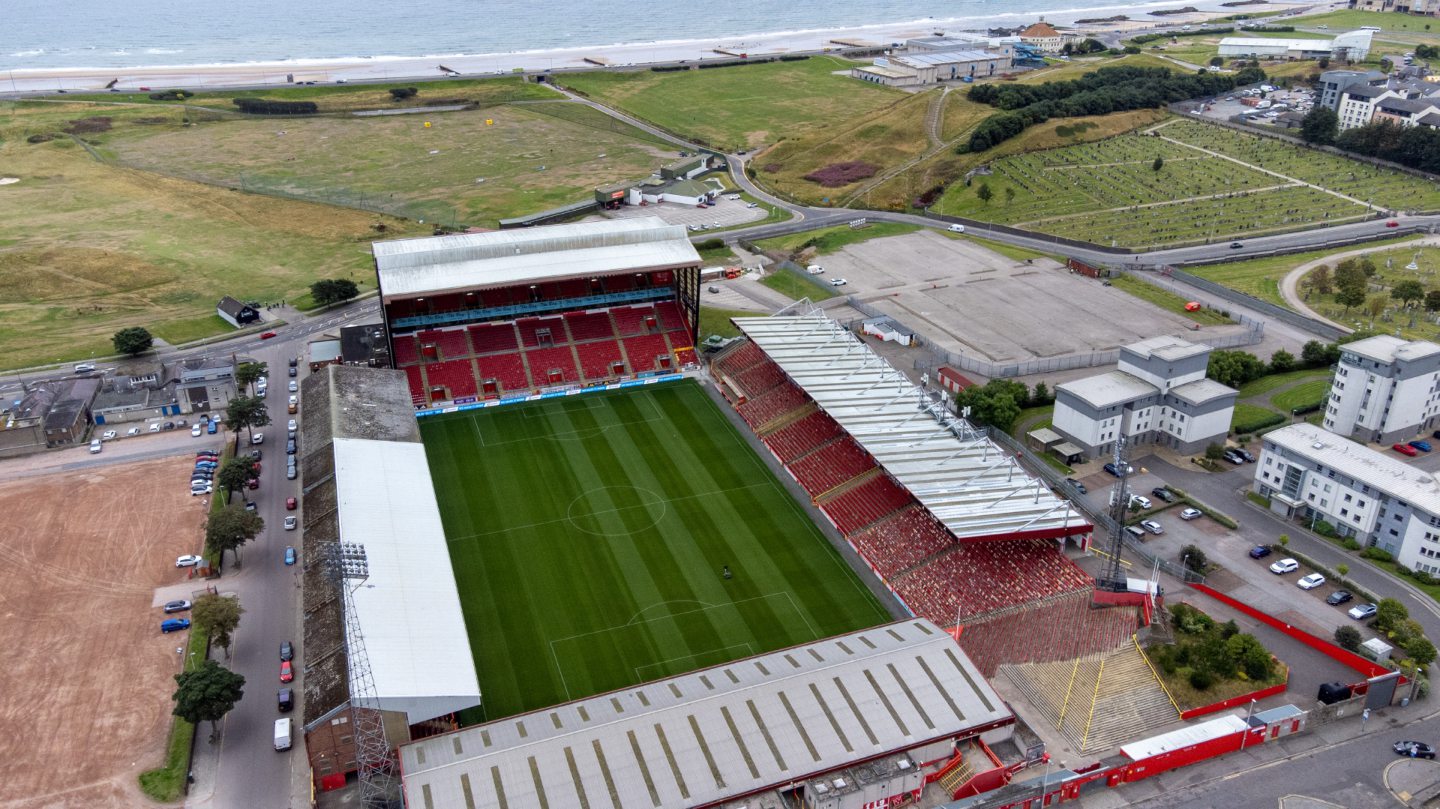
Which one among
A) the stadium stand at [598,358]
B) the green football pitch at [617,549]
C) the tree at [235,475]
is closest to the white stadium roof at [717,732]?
the green football pitch at [617,549]

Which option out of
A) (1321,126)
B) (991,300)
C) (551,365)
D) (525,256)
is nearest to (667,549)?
(551,365)

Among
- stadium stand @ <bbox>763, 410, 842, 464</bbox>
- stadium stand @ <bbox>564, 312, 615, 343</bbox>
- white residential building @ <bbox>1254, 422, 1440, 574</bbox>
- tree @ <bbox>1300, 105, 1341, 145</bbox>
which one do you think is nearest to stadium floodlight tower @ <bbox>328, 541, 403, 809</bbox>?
stadium stand @ <bbox>763, 410, 842, 464</bbox>

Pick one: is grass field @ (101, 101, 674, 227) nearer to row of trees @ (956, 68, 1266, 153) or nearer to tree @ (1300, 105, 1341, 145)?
row of trees @ (956, 68, 1266, 153)

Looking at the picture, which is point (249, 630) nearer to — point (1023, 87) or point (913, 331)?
point (913, 331)

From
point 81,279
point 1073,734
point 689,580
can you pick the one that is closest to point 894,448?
point 689,580

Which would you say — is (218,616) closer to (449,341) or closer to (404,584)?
(404,584)

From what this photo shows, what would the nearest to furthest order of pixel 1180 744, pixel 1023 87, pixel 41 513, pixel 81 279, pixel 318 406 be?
pixel 1180 744 → pixel 41 513 → pixel 318 406 → pixel 81 279 → pixel 1023 87

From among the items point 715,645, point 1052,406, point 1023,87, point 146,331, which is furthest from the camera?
point 1023,87
